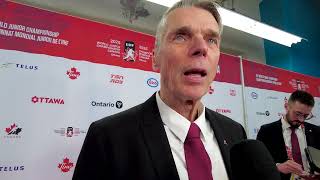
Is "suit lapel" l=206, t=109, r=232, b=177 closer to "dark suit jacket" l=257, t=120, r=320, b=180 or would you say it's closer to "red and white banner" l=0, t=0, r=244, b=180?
"red and white banner" l=0, t=0, r=244, b=180

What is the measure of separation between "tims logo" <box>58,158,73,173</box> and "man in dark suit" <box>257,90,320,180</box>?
1.71m

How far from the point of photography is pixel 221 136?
99 cm

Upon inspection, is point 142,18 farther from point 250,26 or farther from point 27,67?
point 27,67

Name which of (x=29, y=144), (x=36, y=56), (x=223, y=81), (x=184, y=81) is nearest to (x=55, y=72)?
(x=36, y=56)

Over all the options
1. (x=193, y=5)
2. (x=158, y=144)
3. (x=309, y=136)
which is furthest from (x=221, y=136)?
(x=309, y=136)

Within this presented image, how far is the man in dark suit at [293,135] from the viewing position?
8.44 ft

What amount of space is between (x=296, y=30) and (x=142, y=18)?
8.10 ft

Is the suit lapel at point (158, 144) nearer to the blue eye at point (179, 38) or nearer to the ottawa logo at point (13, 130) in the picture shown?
the blue eye at point (179, 38)

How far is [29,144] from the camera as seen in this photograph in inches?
68.1

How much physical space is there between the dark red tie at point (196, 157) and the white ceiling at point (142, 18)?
2.84m

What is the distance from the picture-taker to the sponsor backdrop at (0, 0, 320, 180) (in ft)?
5.60

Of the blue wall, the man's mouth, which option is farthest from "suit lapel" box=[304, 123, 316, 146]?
the man's mouth

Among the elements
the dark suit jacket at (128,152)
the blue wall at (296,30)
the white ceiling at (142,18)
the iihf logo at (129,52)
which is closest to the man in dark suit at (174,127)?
the dark suit jacket at (128,152)

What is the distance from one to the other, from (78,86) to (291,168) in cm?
179
